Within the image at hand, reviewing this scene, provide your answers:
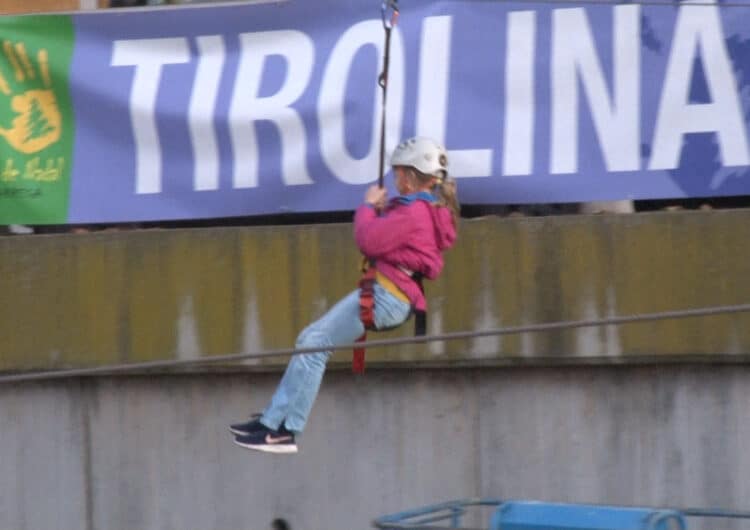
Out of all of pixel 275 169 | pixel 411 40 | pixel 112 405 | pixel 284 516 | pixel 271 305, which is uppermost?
pixel 411 40

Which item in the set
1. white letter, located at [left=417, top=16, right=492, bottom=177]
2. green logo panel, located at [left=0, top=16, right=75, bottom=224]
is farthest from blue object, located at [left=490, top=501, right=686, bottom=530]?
green logo panel, located at [left=0, top=16, right=75, bottom=224]

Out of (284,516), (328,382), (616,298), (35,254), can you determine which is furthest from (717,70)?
(35,254)

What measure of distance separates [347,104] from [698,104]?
1.69 metres

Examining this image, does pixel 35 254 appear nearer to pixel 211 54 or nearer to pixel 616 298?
pixel 211 54

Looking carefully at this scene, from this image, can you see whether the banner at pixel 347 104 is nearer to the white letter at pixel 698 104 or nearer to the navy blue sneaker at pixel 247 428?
the white letter at pixel 698 104

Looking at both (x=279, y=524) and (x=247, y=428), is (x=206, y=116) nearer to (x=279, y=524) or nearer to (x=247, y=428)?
(x=279, y=524)

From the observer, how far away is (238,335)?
7516 mm

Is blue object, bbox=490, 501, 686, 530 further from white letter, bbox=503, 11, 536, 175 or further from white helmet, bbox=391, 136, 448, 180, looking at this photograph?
white letter, bbox=503, 11, 536, 175

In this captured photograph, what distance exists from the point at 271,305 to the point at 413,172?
5.28 ft

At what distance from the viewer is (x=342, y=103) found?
25.0 ft

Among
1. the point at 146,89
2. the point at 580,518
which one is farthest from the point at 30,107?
the point at 580,518

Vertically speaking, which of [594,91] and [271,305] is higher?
[594,91]

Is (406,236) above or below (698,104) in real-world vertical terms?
below

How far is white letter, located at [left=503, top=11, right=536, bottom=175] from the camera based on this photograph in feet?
24.1
